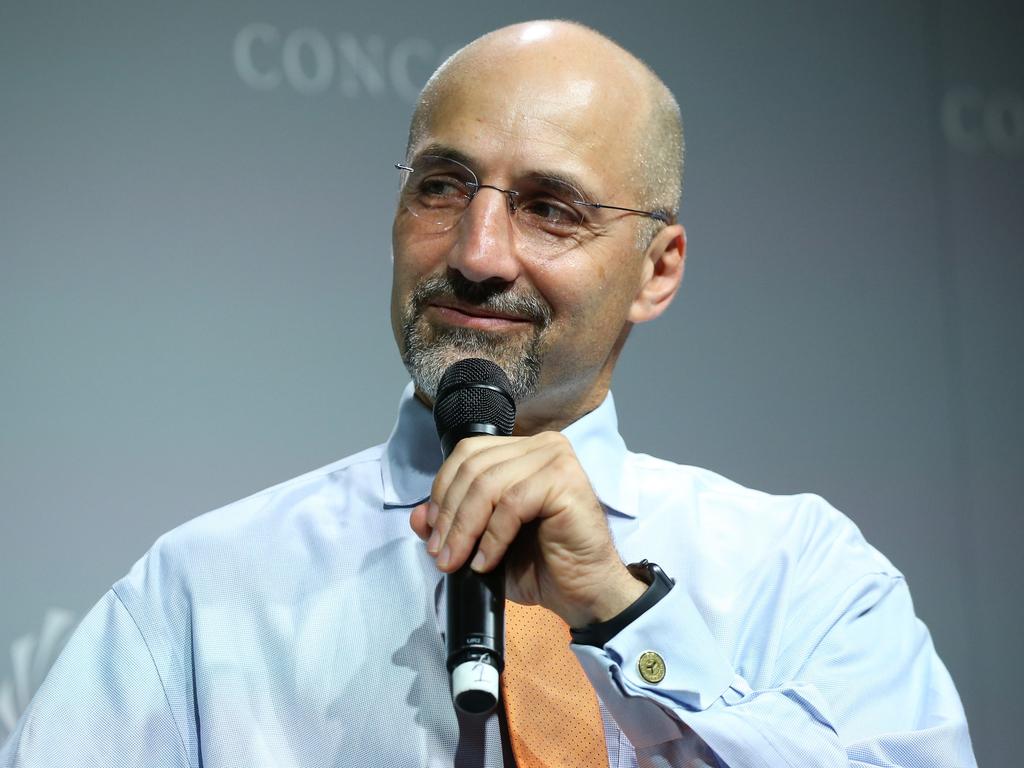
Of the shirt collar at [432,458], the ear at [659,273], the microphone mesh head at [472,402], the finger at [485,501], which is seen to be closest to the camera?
the finger at [485,501]

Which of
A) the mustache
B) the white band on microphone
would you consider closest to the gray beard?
the mustache

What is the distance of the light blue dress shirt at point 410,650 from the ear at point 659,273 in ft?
0.71

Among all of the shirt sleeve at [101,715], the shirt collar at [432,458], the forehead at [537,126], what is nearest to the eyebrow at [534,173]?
the forehead at [537,126]

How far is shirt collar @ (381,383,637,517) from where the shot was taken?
1.69 m

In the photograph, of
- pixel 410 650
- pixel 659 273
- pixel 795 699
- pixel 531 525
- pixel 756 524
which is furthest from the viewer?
pixel 659 273

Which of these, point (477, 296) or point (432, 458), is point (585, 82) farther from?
point (432, 458)

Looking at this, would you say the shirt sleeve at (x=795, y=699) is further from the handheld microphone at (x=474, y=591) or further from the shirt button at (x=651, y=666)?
the handheld microphone at (x=474, y=591)

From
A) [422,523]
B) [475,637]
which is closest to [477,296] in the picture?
[422,523]

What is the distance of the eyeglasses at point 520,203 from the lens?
1629 millimetres

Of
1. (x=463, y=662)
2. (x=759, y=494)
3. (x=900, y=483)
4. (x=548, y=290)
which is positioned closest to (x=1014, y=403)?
(x=900, y=483)

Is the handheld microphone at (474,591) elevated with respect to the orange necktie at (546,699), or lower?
elevated

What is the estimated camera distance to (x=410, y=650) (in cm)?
153

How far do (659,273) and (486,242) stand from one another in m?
0.41

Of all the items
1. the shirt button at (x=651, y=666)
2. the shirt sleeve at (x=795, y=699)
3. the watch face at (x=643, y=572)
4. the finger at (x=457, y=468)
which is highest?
the finger at (x=457, y=468)
